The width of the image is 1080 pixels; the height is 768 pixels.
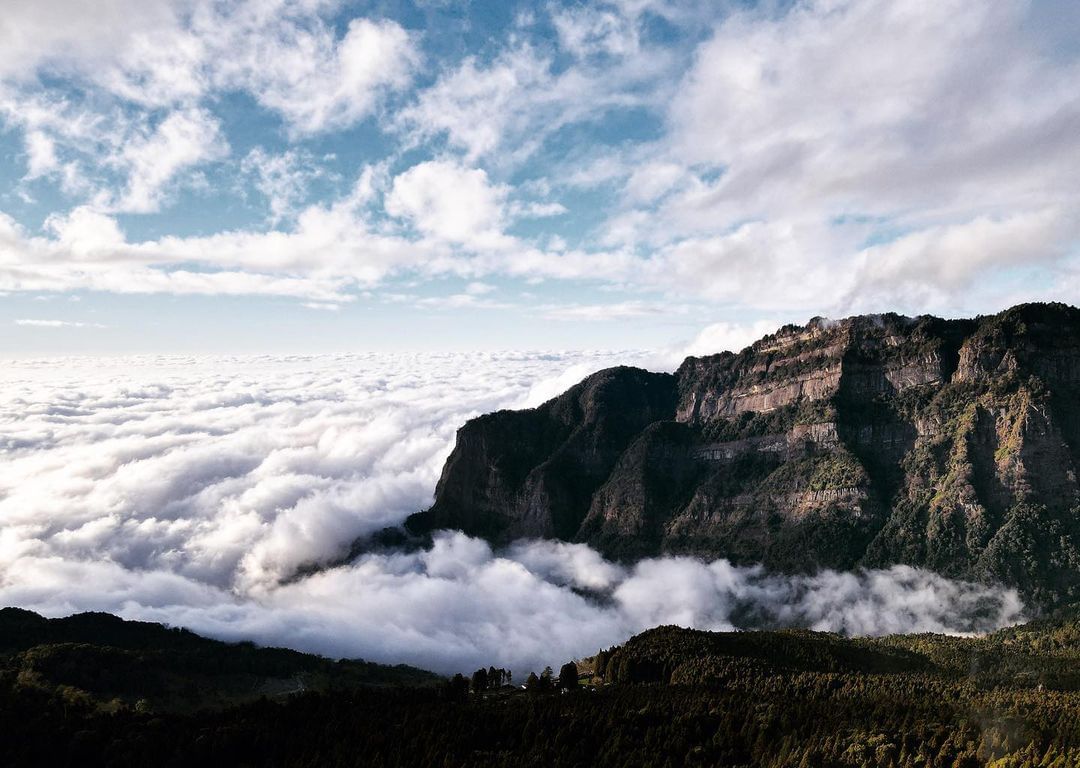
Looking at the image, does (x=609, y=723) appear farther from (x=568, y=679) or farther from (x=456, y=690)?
(x=568, y=679)

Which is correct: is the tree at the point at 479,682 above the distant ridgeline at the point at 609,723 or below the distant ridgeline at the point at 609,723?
below

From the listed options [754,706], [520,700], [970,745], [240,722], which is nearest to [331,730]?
[240,722]

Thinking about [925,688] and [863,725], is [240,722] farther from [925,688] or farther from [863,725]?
[925,688]

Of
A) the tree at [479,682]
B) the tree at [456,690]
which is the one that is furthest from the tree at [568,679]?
the tree at [456,690]

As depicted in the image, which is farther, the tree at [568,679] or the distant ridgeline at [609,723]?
the tree at [568,679]

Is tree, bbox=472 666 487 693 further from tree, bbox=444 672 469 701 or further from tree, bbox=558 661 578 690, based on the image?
tree, bbox=558 661 578 690

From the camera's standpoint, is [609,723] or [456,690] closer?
[609,723]

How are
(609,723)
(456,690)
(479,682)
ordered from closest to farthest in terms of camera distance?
(609,723) < (456,690) < (479,682)

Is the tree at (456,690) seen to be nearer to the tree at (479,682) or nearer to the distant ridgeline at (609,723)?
the distant ridgeline at (609,723)

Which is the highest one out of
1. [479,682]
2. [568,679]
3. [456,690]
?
[456,690]

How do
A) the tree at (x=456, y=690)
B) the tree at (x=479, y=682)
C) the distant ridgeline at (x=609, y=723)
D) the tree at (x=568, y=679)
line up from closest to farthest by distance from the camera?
the distant ridgeline at (x=609, y=723) → the tree at (x=456, y=690) → the tree at (x=568, y=679) → the tree at (x=479, y=682)

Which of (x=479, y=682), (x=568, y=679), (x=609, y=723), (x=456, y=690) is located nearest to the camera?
(x=609, y=723)

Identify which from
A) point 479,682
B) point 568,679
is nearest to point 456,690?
point 479,682

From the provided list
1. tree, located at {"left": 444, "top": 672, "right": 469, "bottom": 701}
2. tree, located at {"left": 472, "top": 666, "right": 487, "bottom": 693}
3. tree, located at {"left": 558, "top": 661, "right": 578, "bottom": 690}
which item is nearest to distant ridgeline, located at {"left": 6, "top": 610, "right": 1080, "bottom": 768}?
tree, located at {"left": 444, "top": 672, "right": 469, "bottom": 701}
